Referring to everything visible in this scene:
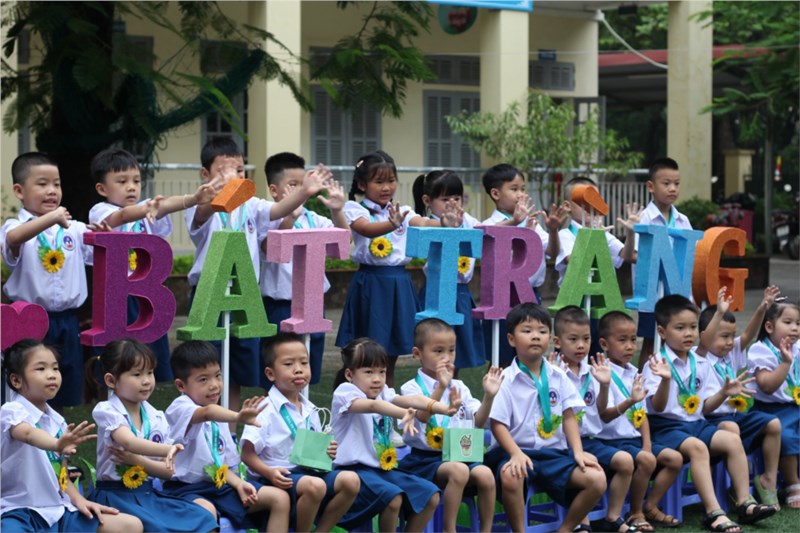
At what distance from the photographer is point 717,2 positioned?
49.4 ft

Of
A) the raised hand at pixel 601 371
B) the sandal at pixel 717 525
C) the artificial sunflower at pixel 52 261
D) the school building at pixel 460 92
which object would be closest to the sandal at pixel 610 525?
the sandal at pixel 717 525

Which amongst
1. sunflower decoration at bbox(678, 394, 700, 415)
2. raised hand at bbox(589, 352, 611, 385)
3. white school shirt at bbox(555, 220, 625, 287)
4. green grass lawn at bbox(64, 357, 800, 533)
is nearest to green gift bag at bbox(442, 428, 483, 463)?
green grass lawn at bbox(64, 357, 800, 533)

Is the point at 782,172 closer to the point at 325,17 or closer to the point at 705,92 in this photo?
the point at 705,92

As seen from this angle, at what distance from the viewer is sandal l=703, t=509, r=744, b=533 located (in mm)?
5219

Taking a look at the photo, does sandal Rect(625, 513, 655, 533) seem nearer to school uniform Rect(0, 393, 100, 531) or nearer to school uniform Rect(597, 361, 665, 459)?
school uniform Rect(597, 361, 665, 459)

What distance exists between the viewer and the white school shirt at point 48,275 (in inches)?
210

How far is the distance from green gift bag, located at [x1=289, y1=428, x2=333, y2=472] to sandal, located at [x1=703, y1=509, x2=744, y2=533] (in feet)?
5.61

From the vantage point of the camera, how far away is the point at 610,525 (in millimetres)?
5160

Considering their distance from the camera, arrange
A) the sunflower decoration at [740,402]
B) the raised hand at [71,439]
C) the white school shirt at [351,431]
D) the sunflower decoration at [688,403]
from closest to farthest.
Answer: the raised hand at [71,439], the white school shirt at [351,431], the sunflower decoration at [688,403], the sunflower decoration at [740,402]

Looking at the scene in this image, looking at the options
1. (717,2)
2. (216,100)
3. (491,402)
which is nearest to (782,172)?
(717,2)

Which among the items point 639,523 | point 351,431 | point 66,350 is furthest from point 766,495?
point 66,350

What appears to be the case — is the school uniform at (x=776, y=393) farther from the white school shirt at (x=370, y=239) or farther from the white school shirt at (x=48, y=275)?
the white school shirt at (x=48, y=275)

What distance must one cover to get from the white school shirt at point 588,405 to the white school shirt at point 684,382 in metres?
0.34

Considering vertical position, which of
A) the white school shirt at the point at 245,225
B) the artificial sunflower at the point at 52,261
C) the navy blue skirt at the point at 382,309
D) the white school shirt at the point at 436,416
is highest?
the white school shirt at the point at 245,225
